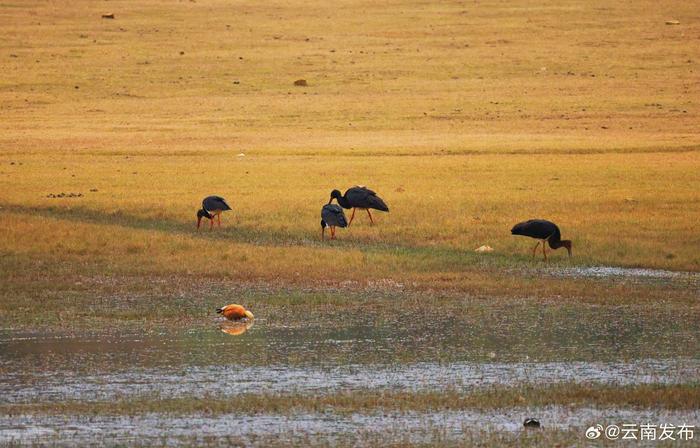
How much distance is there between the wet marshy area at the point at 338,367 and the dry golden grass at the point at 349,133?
7.09 ft

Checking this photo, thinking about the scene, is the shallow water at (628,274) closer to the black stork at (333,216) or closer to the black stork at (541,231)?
the black stork at (541,231)

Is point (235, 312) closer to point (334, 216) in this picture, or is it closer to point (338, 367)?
point (338, 367)

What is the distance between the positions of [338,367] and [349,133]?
29036mm

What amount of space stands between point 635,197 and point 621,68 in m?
34.1

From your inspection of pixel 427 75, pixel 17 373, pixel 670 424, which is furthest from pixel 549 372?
pixel 427 75

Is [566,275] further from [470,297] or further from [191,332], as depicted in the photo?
[191,332]

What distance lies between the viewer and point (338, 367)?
37.7ft

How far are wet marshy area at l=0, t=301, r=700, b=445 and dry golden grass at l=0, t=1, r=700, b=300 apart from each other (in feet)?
7.09

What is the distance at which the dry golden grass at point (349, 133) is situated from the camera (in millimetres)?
18188

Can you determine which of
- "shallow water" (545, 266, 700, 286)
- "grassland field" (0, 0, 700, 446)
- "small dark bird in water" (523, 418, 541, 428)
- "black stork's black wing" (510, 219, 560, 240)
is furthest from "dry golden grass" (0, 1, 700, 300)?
"small dark bird in water" (523, 418, 541, 428)

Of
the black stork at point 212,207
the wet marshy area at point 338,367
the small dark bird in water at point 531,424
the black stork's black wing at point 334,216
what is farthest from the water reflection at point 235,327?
the black stork at point 212,207

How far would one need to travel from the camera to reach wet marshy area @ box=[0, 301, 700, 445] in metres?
9.51

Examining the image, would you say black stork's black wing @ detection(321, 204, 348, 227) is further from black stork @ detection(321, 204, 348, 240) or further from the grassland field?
the grassland field

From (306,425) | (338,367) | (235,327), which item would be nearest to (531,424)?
(306,425)
